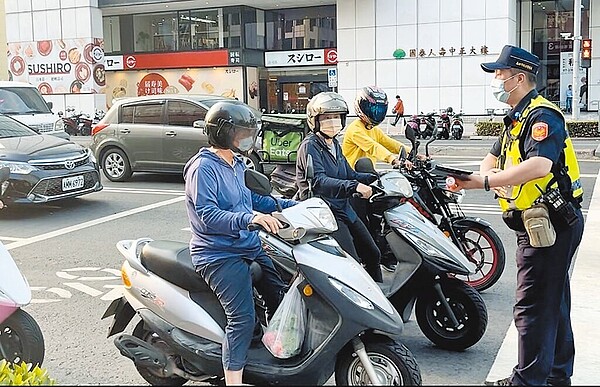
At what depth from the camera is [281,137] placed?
7766 millimetres

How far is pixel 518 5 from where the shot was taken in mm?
34812

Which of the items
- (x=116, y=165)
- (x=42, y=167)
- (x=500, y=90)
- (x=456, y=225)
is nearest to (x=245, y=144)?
(x=500, y=90)

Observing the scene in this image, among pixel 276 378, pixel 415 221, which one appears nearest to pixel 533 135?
pixel 415 221

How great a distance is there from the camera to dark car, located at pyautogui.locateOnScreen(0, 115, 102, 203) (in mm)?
10133

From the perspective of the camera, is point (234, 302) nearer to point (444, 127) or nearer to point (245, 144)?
point (245, 144)

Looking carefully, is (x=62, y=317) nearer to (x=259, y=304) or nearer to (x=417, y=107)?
(x=259, y=304)

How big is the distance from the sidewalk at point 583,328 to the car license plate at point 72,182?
7.06 m

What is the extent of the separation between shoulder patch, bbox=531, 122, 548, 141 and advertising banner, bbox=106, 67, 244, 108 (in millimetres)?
34580

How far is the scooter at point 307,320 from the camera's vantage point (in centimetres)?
360

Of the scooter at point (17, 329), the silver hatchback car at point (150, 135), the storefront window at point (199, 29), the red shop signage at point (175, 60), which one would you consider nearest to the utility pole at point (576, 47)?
the silver hatchback car at point (150, 135)

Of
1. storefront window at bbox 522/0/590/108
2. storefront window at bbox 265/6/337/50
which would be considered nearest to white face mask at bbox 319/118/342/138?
storefront window at bbox 265/6/337/50

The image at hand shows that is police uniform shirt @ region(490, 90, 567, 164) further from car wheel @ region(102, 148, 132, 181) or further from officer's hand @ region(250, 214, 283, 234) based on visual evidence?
car wheel @ region(102, 148, 132, 181)

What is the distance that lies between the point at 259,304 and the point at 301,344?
20.3 inches

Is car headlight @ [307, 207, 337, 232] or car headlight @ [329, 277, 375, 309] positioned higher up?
car headlight @ [307, 207, 337, 232]
